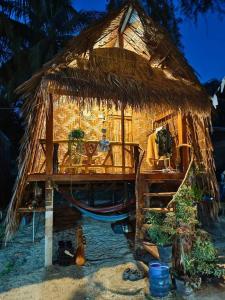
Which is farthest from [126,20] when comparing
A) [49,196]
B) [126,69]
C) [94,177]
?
[49,196]

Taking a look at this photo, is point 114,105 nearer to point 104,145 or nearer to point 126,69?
point 104,145

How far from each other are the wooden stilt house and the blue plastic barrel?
1379 mm

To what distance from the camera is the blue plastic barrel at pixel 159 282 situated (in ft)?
13.9

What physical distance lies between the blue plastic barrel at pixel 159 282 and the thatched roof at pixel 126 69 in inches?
120

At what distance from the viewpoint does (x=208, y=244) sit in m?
4.64

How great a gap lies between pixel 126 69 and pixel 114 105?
4.55 feet

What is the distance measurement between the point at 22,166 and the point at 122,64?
328 centimetres

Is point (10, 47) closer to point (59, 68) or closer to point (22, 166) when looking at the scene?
point (59, 68)

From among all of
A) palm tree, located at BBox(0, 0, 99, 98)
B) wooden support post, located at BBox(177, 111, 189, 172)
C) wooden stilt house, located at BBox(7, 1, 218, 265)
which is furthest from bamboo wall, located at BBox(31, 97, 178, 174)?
palm tree, located at BBox(0, 0, 99, 98)

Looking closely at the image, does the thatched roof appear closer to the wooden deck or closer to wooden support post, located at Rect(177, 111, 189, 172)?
wooden support post, located at Rect(177, 111, 189, 172)

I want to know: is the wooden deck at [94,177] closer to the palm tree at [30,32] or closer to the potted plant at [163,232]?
the potted plant at [163,232]

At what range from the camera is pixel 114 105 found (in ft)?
20.0

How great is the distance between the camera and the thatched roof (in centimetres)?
571

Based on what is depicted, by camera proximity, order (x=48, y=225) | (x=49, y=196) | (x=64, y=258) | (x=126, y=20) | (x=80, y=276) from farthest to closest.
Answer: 1. (x=126, y=20)
2. (x=49, y=196)
3. (x=48, y=225)
4. (x=64, y=258)
5. (x=80, y=276)
